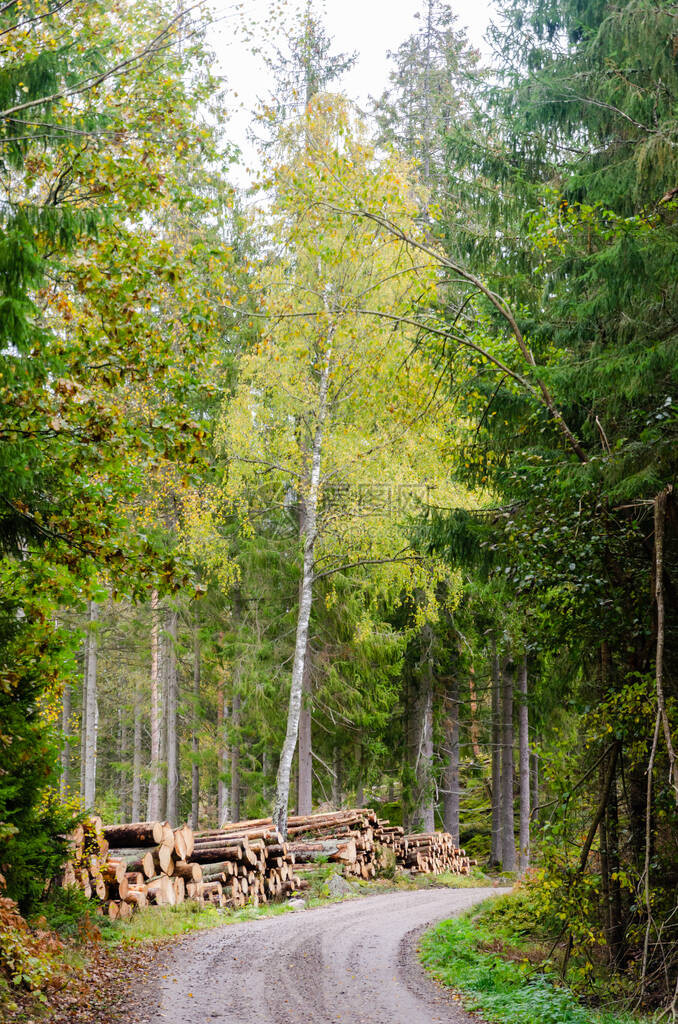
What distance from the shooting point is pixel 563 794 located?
6.79 m

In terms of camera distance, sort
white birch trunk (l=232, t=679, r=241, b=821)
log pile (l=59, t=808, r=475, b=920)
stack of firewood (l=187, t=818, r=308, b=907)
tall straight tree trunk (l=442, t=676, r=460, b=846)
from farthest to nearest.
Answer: tall straight tree trunk (l=442, t=676, r=460, b=846)
white birch trunk (l=232, t=679, r=241, b=821)
stack of firewood (l=187, t=818, r=308, b=907)
log pile (l=59, t=808, r=475, b=920)

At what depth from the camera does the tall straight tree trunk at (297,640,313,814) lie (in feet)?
59.4

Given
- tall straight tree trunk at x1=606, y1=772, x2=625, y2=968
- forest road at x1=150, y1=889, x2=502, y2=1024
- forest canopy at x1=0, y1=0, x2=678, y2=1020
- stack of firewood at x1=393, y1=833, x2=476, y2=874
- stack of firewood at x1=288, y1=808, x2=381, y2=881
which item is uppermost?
forest canopy at x1=0, y1=0, x2=678, y2=1020

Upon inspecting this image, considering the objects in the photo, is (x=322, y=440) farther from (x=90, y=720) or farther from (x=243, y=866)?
(x=90, y=720)

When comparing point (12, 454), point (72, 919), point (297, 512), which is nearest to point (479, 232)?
point (12, 454)

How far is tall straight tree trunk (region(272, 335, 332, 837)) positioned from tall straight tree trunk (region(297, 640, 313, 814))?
2.06 meters

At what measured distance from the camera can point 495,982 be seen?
738 centimetres

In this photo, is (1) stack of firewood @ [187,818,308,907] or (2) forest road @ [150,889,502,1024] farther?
(1) stack of firewood @ [187,818,308,907]

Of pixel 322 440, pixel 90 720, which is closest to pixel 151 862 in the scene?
pixel 90 720

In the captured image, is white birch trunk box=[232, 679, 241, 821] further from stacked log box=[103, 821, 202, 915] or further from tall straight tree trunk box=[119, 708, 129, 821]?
tall straight tree trunk box=[119, 708, 129, 821]

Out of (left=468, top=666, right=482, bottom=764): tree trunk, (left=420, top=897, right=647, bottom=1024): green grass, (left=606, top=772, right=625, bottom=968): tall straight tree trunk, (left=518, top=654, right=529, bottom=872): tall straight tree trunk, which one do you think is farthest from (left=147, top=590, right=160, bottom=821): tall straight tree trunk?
(left=606, top=772, right=625, bottom=968): tall straight tree trunk

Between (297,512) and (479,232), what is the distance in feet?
34.1

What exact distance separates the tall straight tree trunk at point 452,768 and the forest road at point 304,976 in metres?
10.9

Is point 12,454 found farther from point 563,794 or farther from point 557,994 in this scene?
point 557,994
